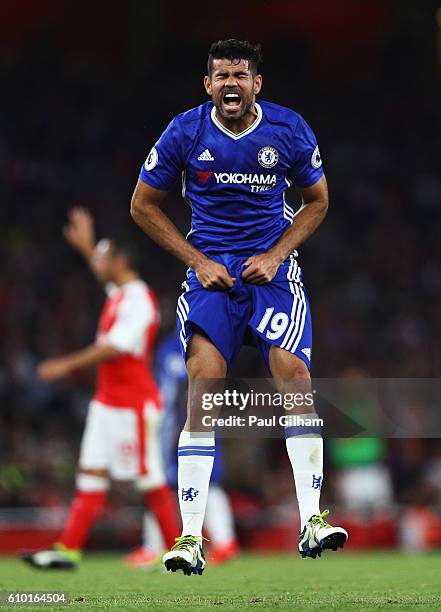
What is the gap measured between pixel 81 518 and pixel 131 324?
1.36m

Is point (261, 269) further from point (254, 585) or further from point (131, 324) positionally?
point (131, 324)

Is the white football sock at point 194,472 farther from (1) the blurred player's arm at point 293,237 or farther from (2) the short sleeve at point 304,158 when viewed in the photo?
(2) the short sleeve at point 304,158

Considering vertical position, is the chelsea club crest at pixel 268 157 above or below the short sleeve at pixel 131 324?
below

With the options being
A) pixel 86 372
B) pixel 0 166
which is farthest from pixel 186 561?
pixel 0 166

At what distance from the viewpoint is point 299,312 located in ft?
19.1

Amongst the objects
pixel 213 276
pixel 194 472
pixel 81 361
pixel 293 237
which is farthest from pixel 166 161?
pixel 81 361

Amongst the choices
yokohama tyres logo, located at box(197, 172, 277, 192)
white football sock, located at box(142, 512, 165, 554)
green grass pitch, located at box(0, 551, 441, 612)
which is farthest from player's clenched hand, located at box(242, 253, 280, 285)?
white football sock, located at box(142, 512, 165, 554)

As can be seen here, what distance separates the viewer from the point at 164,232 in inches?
229

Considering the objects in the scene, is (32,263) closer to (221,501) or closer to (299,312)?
(221,501)

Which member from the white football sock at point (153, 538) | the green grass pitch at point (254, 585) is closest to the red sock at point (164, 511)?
the green grass pitch at point (254, 585)

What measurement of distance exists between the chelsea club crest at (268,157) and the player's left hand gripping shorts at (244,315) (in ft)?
1.43

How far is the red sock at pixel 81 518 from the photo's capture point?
8.55 m

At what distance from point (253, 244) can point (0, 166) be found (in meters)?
10.6

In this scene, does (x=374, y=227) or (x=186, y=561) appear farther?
(x=374, y=227)
